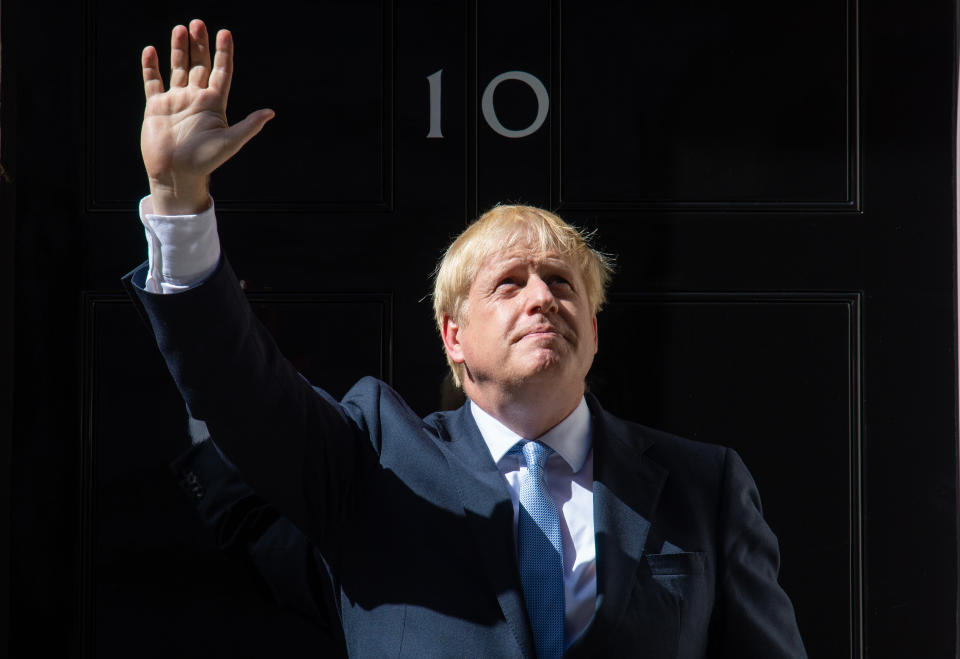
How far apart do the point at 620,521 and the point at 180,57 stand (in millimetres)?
1155

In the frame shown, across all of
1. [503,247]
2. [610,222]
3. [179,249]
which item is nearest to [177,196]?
[179,249]

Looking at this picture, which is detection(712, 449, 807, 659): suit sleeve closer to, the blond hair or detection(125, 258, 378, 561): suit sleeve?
the blond hair

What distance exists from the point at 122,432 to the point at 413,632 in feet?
3.61

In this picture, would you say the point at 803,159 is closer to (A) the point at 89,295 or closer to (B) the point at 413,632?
(B) the point at 413,632

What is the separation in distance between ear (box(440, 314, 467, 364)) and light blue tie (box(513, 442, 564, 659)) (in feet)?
1.09

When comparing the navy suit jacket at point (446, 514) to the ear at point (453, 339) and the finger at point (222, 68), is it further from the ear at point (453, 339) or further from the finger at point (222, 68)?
the finger at point (222, 68)

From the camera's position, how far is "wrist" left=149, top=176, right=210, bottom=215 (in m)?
1.72

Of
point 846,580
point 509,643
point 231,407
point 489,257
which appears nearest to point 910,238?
point 846,580

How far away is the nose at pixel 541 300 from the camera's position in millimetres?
2076

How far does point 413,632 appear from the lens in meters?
1.93

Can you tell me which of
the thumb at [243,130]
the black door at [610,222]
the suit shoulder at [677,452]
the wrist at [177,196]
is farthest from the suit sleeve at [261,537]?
the thumb at [243,130]

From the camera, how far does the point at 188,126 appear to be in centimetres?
171

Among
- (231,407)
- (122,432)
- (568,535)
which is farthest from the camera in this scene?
(122,432)

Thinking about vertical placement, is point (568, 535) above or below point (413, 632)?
above
